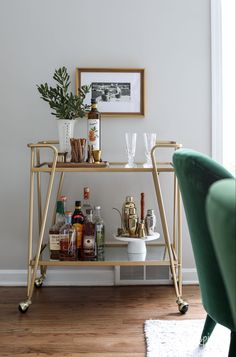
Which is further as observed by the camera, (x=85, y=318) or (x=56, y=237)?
(x=56, y=237)

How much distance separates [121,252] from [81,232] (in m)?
0.29

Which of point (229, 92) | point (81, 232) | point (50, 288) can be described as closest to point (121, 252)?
point (81, 232)

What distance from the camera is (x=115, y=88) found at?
2.94 m

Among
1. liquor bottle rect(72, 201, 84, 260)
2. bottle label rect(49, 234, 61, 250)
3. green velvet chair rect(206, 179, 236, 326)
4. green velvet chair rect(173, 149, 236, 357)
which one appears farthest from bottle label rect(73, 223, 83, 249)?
green velvet chair rect(206, 179, 236, 326)

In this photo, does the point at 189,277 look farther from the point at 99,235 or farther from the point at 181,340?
the point at 181,340

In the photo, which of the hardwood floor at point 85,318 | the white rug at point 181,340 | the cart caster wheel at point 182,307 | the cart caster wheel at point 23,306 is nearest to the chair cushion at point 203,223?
the white rug at point 181,340

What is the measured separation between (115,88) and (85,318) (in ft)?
4.38

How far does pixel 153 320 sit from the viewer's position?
239cm

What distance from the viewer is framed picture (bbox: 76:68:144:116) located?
2.92 metres

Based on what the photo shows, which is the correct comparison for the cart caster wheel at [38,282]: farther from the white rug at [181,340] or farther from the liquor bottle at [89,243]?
the white rug at [181,340]

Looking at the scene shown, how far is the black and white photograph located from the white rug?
51.6 inches

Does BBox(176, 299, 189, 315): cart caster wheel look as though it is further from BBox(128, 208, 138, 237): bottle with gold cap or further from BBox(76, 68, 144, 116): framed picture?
BBox(76, 68, 144, 116): framed picture

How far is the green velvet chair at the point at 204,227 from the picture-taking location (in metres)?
1.38

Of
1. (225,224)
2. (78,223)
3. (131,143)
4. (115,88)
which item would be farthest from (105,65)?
(225,224)
